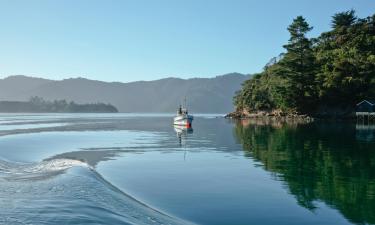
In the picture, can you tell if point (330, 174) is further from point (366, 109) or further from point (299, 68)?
point (299, 68)

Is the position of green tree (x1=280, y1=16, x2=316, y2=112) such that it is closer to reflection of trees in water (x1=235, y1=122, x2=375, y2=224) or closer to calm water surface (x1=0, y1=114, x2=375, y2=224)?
reflection of trees in water (x1=235, y1=122, x2=375, y2=224)

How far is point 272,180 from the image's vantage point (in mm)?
19094

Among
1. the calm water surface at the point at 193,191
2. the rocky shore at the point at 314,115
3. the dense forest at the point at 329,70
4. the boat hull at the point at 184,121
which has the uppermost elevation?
the dense forest at the point at 329,70

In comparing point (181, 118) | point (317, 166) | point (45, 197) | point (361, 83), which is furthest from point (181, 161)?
point (361, 83)

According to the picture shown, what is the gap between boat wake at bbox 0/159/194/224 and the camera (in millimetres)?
11336

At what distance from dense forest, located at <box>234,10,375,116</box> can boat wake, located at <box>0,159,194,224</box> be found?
87.1m

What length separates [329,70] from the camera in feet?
321

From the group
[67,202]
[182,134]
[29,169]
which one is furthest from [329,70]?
[67,202]

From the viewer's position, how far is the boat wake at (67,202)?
446 inches

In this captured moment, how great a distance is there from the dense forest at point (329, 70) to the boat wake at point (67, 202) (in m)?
87.1

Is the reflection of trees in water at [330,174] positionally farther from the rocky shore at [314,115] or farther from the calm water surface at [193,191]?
the rocky shore at [314,115]

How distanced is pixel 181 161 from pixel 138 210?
1448 centimetres

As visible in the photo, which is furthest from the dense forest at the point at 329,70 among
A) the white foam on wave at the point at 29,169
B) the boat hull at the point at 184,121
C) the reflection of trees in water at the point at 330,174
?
the white foam on wave at the point at 29,169

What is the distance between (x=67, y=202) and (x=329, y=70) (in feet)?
312
